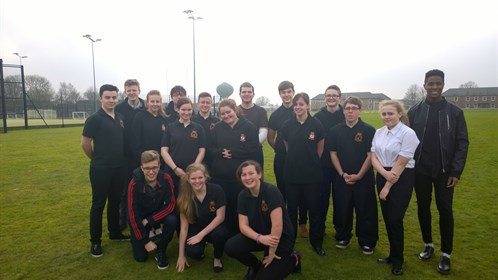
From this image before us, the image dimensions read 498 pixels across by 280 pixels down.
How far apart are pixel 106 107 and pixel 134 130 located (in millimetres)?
525

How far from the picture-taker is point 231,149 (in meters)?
4.08

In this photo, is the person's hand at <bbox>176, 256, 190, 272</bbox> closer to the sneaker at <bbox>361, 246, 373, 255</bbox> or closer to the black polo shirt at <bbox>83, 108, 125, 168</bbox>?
the black polo shirt at <bbox>83, 108, 125, 168</bbox>

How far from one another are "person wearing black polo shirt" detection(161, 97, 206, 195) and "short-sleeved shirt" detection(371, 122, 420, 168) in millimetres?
2161

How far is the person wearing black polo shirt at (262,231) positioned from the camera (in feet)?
10.5

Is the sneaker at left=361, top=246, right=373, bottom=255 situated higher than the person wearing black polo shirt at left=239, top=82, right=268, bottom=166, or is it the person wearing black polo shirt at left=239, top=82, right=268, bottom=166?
the person wearing black polo shirt at left=239, top=82, right=268, bottom=166

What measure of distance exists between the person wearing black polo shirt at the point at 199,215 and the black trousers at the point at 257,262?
39 cm

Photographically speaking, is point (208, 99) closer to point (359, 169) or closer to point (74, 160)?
point (359, 169)

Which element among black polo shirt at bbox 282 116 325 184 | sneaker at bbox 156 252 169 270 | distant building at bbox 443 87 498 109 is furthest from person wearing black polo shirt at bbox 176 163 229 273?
distant building at bbox 443 87 498 109

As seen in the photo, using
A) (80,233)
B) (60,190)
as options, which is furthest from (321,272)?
(60,190)

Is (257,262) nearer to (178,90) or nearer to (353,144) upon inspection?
(353,144)

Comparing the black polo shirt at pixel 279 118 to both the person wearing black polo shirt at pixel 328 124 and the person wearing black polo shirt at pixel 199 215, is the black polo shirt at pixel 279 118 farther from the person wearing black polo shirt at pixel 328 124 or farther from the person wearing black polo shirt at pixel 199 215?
the person wearing black polo shirt at pixel 199 215

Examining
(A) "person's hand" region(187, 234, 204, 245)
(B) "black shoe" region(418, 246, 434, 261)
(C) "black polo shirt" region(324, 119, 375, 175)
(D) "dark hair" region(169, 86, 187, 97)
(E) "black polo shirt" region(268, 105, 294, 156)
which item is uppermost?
(D) "dark hair" region(169, 86, 187, 97)

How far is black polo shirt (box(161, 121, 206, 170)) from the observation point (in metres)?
4.18

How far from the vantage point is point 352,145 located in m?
3.92
